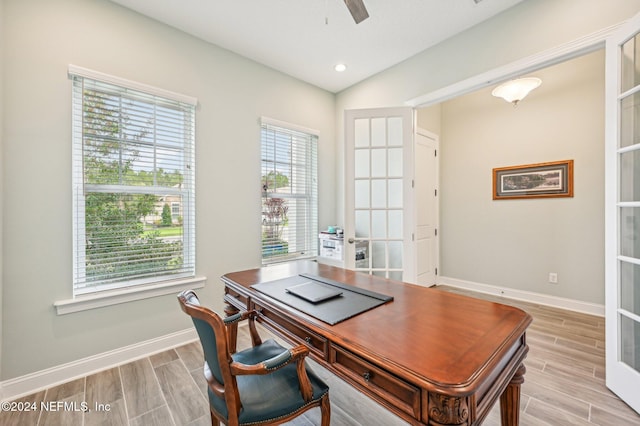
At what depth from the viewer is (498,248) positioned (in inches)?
152

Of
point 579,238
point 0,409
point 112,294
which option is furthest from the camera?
point 579,238

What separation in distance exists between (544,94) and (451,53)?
177cm

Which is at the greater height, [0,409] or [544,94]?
[544,94]

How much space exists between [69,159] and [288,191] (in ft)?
6.85

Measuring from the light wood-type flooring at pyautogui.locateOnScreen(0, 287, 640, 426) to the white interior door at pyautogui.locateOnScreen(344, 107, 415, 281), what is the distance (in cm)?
134

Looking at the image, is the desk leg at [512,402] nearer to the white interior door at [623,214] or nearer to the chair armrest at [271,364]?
the chair armrest at [271,364]

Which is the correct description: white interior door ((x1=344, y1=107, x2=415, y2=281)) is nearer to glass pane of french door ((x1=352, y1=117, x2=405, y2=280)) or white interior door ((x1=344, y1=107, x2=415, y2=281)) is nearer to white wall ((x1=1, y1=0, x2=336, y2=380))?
glass pane of french door ((x1=352, y1=117, x2=405, y2=280))

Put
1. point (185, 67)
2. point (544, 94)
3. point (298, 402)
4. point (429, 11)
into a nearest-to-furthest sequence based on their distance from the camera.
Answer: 1. point (298, 402)
2. point (429, 11)
3. point (185, 67)
4. point (544, 94)

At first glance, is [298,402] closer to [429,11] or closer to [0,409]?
[0,409]

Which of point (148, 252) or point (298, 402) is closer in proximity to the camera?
point (298, 402)

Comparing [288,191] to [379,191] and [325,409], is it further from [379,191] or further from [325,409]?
[325,409]

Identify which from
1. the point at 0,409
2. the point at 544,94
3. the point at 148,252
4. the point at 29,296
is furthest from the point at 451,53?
the point at 0,409

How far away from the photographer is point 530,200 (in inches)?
142

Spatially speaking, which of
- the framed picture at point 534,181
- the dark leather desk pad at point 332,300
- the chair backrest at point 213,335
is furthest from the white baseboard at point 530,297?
the chair backrest at point 213,335
